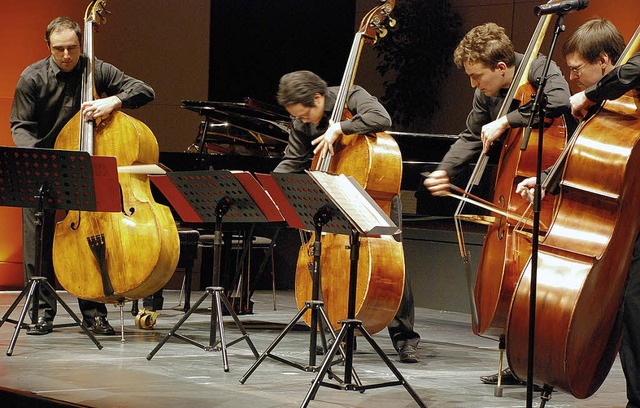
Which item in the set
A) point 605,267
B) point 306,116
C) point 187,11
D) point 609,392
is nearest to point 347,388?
point 605,267

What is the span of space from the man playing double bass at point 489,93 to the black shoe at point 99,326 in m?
2.01

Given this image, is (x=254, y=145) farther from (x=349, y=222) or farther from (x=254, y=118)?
(x=349, y=222)

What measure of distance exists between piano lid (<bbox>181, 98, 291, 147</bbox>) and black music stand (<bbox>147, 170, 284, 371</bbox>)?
2381 millimetres

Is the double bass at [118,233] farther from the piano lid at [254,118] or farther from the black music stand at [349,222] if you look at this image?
the piano lid at [254,118]

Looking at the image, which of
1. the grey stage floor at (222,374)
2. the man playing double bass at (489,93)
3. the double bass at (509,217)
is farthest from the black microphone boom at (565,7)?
the grey stage floor at (222,374)

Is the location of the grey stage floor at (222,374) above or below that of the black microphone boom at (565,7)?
below

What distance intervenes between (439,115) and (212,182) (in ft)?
18.2

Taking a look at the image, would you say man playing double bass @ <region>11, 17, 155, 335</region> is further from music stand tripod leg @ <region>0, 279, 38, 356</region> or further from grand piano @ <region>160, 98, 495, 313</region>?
grand piano @ <region>160, 98, 495, 313</region>

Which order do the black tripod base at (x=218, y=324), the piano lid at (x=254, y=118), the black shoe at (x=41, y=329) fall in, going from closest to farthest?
1. the black tripod base at (x=218, y=324)
2. the black shoe at (x=41, y=329)
3. the piano lid at (x=254, y=118)

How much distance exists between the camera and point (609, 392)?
159 inches

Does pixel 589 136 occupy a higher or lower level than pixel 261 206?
higher

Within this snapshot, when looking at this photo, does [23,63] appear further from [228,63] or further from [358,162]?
[358,162]

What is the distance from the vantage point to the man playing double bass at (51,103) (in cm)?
498

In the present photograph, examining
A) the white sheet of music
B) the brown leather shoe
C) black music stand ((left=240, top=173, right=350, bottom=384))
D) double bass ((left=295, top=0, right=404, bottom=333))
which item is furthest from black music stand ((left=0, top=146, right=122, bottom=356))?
the brown leather shoe
